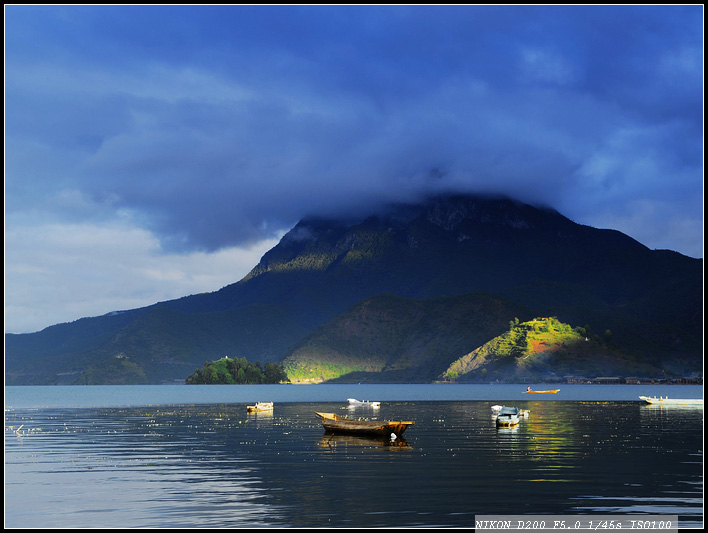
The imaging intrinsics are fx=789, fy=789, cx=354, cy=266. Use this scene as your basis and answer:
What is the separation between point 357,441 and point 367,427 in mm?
2848

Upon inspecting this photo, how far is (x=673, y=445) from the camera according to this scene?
8512 cm

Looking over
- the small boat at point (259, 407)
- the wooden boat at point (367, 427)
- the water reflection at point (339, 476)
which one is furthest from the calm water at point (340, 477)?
the small boat at point (259, 407)

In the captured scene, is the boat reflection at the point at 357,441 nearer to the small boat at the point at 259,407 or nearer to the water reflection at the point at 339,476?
the water reflection at the point at 339,476

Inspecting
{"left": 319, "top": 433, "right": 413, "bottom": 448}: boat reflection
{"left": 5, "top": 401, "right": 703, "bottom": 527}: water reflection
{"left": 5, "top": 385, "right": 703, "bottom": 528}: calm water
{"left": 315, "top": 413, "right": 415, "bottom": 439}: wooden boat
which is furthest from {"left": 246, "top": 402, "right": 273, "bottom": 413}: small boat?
{"left": 319, "top": 433, "right": 413, "bottom": 448}: boat reflection

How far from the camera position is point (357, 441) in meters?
91.6

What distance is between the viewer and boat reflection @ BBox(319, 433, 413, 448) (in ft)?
282

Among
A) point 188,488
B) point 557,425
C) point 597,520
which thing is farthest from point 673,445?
point 188,488

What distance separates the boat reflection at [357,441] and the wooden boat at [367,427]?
0.73 metres

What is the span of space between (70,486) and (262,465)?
16917mm

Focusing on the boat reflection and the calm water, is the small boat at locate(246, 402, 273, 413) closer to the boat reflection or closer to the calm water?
the calm water

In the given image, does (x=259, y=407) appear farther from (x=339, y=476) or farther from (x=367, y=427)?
(x=339, y=476)

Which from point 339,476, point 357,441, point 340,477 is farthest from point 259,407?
point 340,477

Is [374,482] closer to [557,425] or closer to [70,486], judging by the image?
[70,486]

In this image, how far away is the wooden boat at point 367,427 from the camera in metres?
91.6
